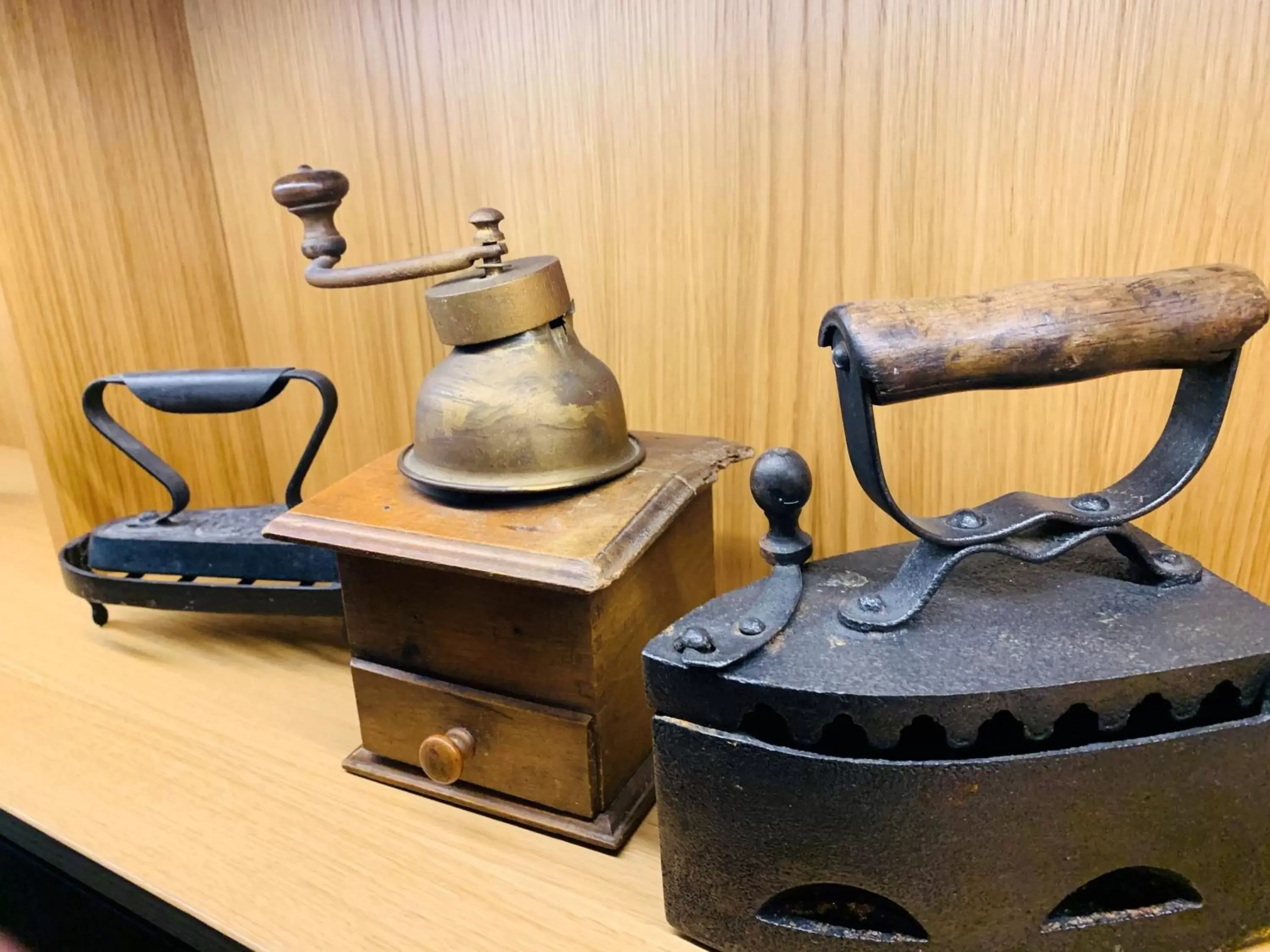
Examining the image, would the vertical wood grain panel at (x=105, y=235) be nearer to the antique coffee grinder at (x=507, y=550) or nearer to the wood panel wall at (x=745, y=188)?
the wood panel wall at (x=745, y=188)

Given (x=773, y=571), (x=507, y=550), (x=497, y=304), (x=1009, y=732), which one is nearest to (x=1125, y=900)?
(x=1009, y=732)

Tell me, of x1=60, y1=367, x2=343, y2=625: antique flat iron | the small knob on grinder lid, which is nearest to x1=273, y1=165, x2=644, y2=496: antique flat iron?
the small knob on grinder lid

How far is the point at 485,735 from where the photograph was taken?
0.81 meters

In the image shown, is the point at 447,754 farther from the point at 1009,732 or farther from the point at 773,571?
the point at 1009,732

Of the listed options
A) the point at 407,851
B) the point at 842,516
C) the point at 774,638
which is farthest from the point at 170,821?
the point at 842,516

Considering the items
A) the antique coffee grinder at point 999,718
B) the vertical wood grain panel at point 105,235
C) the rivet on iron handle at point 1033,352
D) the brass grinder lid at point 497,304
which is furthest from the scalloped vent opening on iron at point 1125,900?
the vertical wood grain panel at point 105,235

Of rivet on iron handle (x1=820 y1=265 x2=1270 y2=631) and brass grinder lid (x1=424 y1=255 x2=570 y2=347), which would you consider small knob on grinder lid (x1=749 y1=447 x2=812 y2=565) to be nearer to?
rivet on iron handle (x1=820 y1=265 x2=1270 y2=631)

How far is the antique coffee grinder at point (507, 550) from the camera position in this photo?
753 mm

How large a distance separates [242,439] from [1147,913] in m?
1.25

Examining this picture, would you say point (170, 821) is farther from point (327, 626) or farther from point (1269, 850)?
point (1269, 850)

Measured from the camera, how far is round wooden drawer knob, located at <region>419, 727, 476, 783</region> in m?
0.79

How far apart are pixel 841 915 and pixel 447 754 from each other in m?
0.35

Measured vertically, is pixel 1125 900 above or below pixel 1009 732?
below

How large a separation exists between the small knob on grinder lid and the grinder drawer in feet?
0.72
